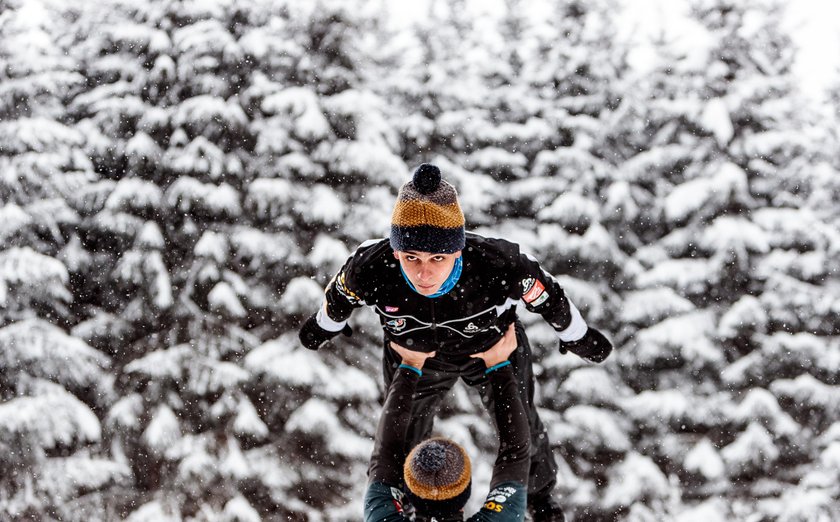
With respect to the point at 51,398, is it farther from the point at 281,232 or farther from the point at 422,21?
the point at 422,21

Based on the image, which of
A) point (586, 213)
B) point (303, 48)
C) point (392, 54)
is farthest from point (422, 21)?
point (586, 213)

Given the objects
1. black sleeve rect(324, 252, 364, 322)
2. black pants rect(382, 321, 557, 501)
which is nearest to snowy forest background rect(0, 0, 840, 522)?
black pants rect(382, 321, 557, 501)

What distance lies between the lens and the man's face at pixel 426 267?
152 inches

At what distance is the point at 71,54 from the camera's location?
15070 millimetres

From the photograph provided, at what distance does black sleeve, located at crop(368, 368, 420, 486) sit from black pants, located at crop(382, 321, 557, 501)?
16.5 inches

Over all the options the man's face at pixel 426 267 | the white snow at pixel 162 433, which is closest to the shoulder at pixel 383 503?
the man's face at pixel 426 267

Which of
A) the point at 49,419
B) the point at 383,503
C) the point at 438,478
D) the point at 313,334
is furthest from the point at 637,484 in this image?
the point at 438,478

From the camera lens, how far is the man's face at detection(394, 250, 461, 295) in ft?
12.7

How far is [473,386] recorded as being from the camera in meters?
4.75

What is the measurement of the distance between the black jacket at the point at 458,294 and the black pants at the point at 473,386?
0.85ft

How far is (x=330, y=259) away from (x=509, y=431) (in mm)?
9042

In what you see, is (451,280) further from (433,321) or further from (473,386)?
(473,386)

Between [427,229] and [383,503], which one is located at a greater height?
[427,229]

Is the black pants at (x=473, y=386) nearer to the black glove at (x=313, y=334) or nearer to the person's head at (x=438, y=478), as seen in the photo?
the black glove at (x=313, y=334)
